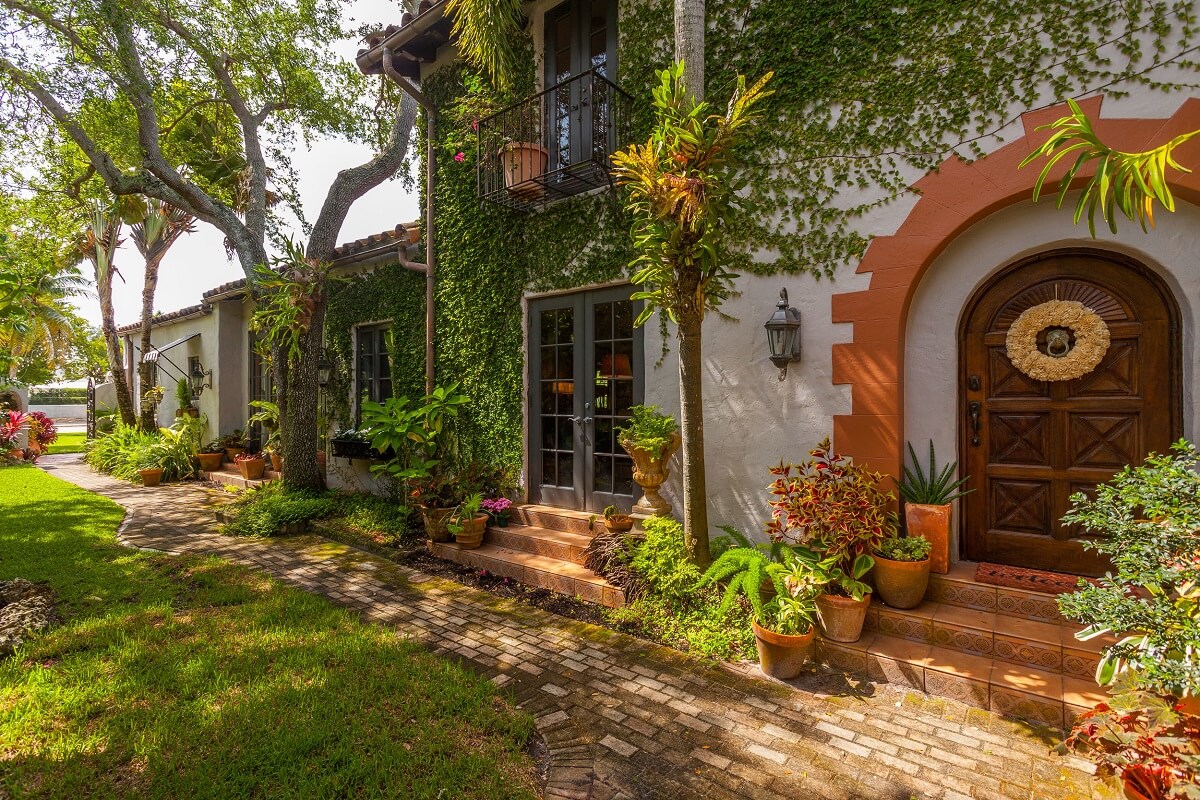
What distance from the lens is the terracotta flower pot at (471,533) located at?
5.67 metres

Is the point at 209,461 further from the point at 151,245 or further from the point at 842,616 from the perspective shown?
the point at 842,616

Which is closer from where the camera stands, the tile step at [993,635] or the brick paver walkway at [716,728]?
A: the brick paver walkway at [716,728]

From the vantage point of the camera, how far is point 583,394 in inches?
226

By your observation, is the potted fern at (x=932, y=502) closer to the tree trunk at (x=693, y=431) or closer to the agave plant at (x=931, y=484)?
the agave plant at (x=931, y=484)

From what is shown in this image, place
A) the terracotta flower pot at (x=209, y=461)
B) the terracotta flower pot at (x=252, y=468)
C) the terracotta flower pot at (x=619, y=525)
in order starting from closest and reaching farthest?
the terracotta flower pot at (x=619, y=525)
the terracotta flower pot at (x=252, y=468)
the terracotta flower pot at (x=209, y=461)

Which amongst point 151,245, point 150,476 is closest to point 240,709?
point 150,476

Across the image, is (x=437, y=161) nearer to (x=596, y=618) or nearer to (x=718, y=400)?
(x=718, y=400)

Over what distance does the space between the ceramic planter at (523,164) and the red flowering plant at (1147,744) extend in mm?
5780

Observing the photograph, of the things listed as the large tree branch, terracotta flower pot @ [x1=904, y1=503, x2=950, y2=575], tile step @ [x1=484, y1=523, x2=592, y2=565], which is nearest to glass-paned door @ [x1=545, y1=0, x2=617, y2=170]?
the large tree branch

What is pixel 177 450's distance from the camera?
1124cm

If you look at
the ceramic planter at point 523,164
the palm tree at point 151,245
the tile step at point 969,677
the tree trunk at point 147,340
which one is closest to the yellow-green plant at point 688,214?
the tile step at point 969,677

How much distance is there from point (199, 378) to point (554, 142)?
11.5 meters

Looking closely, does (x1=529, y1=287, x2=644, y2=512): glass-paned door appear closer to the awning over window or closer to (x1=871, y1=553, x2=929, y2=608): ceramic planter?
(x1=871, y1=553, x2=929, y2=608): ceramic planter

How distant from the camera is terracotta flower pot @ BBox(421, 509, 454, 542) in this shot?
5945 millimetres
